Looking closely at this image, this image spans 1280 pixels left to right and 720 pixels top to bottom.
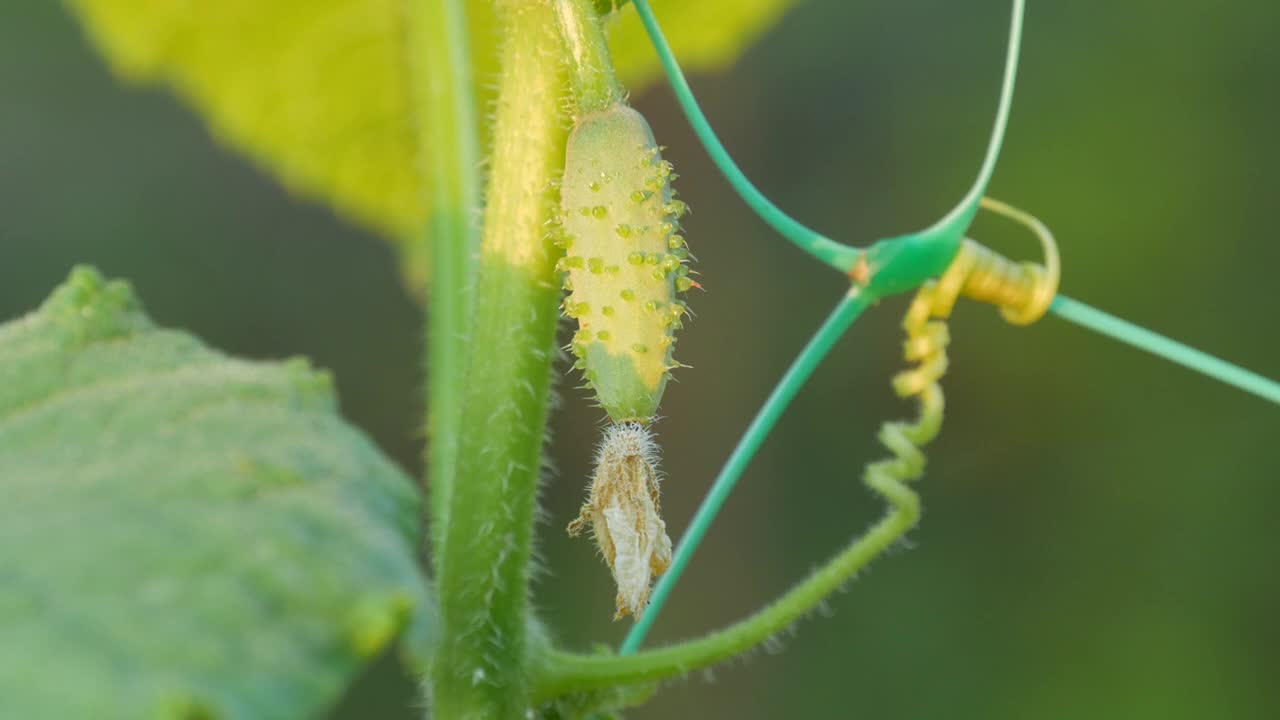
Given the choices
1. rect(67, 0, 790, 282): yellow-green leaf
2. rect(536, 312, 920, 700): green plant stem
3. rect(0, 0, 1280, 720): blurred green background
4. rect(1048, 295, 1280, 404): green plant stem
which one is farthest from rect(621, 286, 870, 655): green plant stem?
rect(0, 0, 1280, 720): blurred green background

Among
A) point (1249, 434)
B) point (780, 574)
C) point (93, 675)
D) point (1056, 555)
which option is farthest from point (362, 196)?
point (1249, 434)

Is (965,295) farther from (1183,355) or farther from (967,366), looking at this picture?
(967,366)

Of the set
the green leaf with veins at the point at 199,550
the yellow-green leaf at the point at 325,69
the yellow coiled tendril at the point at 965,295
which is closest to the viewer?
the green leaf with veins at the point at 199,550

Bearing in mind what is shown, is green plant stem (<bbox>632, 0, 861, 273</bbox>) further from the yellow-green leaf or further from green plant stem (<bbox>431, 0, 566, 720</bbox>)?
the yellow-green leaf

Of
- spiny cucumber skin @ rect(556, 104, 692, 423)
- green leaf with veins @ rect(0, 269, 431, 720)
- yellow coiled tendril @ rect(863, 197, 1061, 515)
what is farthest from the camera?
yellow coiled tendril @ rect(863, 197, 1061, 515)

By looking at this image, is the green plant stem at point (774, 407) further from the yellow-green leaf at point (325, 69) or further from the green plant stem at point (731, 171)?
the yellow-green leaf at point (325, 69)

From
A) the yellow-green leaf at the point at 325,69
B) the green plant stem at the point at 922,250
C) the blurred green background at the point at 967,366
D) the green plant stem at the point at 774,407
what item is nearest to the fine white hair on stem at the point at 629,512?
the green plant stem at the point at 774,407

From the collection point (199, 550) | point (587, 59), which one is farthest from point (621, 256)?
point (199, 550)
